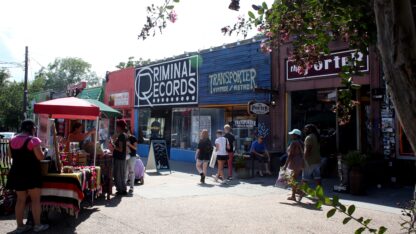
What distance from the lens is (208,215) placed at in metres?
7.51

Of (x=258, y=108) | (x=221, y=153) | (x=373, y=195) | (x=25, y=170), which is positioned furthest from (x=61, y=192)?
(x=258, y=108)

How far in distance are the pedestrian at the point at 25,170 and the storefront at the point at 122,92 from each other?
16.5 metres

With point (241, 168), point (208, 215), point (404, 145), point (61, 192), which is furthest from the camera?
point (241, 168)

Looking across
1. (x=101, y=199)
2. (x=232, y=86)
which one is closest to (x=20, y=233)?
(x=101, y=199)

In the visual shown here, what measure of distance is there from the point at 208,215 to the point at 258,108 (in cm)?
701

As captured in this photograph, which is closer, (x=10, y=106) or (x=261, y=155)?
(x=261, y=155)

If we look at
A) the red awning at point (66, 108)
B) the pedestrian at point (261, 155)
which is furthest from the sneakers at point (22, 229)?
the pedestrian at point (261, 155)

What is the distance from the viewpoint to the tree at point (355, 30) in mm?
1747

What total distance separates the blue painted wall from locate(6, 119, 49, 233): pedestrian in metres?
9.86

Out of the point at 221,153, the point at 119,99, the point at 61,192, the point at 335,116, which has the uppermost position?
the point at 119,99

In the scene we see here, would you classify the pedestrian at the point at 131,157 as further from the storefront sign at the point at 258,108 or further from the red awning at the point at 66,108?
the storefront sign at the point at 258,108

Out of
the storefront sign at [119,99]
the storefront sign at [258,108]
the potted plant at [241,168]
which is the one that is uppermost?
the storefront sign at [119,99]

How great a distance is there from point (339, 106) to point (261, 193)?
641 cm

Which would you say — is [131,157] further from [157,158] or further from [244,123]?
[244,123]
